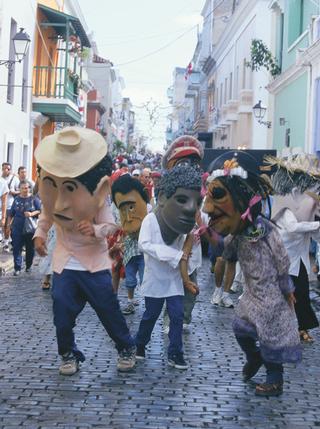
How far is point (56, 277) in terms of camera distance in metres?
6.03

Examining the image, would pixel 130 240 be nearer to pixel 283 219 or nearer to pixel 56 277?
pixel 283 219

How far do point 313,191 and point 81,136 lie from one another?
250 centimetres

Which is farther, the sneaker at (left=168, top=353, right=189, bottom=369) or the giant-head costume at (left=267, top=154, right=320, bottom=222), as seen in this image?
the giant-head costume at (left=267, top=154, right=320, bottom=222)

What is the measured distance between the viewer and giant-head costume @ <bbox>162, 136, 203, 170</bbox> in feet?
25.4

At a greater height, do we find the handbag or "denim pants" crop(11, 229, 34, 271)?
the handbag

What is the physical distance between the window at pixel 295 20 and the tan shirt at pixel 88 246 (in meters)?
16.0

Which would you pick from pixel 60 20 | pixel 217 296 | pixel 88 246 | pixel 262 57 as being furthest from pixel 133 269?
pixel 60 20

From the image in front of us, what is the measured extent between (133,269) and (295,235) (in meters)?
2.37

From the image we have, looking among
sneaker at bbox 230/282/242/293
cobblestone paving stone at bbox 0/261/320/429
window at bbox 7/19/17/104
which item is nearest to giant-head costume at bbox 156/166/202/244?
cobblestone paving stone at bbox 0/261/320/429

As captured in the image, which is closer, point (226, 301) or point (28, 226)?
point (226, 301)

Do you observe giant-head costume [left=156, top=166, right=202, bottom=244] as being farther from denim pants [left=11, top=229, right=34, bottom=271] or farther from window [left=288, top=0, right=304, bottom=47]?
window [left=288, top=0, right=304, bottom=47]

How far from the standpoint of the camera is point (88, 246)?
5992 mm

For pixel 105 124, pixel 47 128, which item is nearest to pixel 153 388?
pixel 47 128

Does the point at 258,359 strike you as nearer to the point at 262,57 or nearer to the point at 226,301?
the point at 226,301
